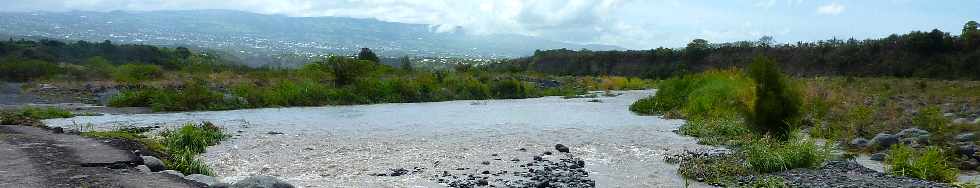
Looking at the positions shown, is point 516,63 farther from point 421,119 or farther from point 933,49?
point 421,119

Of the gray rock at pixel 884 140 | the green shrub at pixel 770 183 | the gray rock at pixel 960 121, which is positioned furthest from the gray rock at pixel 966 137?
the green shrub at pixel 770 183

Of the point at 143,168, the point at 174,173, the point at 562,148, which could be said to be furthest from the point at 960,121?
the point at 143,168

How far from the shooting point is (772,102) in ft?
63.4

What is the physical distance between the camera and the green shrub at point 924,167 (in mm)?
12828

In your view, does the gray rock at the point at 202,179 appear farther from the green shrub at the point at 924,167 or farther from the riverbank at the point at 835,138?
the green shrub at the point at 924,167

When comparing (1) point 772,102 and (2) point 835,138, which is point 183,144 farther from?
(2) point 835,138

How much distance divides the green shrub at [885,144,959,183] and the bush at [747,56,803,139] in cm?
496

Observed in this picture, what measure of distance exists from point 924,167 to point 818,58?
67947 mm

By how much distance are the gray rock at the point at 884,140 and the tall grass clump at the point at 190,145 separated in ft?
49.6

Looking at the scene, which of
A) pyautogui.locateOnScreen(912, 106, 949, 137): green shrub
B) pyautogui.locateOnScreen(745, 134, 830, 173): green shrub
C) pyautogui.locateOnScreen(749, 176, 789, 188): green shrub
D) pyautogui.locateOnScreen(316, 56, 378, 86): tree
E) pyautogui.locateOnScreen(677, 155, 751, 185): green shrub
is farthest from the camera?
pyautogui.locateOnScreen(316, 56, 378, 86): tree

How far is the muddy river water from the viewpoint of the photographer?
15.4m

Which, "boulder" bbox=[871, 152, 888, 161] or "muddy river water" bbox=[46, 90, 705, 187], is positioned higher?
"boulder" bbox=[871, 152, 888, 161]

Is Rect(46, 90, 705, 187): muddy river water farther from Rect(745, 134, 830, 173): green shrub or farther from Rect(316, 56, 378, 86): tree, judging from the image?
Rect(316, 56, 378, 86): tree

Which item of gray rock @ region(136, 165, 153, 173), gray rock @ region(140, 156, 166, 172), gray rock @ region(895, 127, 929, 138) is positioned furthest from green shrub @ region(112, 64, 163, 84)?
gray rock @ region(895, 127, 929, 138)
